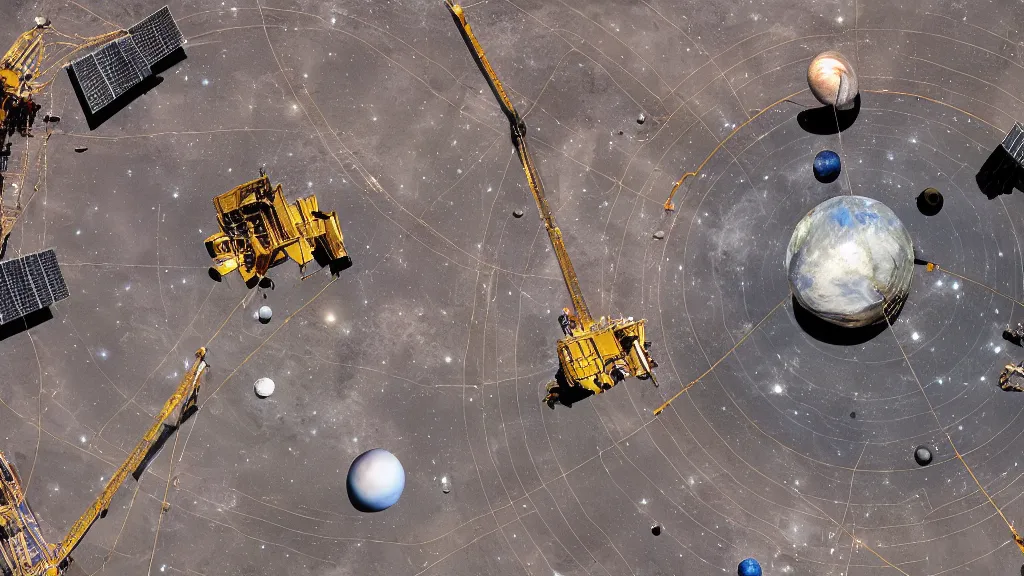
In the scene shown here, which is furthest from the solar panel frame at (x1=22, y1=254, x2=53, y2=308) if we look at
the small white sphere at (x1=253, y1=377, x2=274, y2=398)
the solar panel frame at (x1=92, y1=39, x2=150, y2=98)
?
the small white sphere at (x1=253, y1=377, x2=274, y2=398)

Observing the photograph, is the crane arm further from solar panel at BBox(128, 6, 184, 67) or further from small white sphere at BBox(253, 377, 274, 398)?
solar panel at BBox(128, 6, 184, 67)

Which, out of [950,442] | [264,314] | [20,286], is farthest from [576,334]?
[20,286]

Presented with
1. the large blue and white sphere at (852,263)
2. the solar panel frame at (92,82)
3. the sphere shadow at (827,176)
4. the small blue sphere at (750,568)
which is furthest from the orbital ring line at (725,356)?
the solar panel frame at (92,82)

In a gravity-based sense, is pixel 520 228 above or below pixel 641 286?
below

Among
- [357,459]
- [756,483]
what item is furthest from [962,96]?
[357,459]

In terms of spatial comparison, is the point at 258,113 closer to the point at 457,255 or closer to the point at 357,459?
the point at 457,255

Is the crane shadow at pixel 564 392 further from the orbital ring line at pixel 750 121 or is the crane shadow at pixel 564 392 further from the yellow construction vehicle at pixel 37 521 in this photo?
the yellow construction vehicle at pixel 37 521
